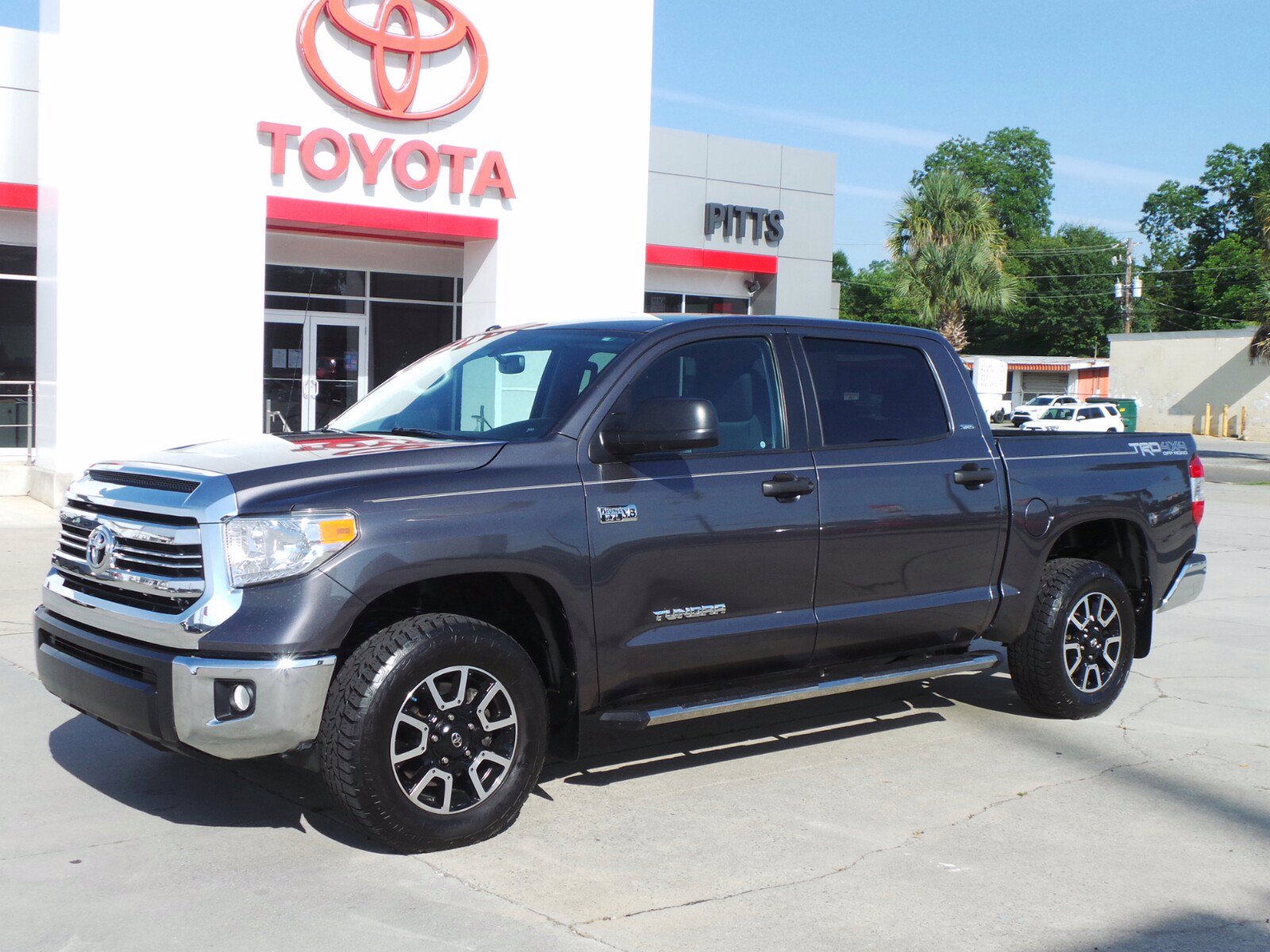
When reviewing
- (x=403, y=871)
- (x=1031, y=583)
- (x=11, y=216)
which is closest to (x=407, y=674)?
(x=403, y=871)

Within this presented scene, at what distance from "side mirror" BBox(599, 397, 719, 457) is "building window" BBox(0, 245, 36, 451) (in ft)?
49.2

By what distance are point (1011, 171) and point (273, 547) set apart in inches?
4011

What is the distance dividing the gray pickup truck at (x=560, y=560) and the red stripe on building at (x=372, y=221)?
10.6m

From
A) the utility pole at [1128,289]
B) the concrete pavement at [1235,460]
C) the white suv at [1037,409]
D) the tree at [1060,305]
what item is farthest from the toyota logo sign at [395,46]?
the tree at [1060,305]

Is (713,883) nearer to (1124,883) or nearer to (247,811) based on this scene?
(1124,883)

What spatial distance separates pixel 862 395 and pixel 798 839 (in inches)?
81.9

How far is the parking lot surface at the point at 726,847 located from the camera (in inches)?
159

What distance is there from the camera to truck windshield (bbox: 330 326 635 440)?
5256mm

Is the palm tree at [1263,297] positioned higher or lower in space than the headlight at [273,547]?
higher

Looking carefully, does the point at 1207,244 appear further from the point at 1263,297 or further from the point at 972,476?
the point at 972,476

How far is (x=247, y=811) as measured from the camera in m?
5.05

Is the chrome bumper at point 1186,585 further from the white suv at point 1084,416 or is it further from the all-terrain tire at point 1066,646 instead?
the white suv at point 1084,416

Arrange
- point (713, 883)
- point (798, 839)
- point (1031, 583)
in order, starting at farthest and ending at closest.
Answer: point (1031, 583)
point (798, 839)
point (713, 883)

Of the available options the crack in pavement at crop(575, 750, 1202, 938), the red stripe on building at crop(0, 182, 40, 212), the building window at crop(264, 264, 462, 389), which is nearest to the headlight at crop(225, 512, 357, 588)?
the crack in pavement at crop(575, 750, 1202, 938)
